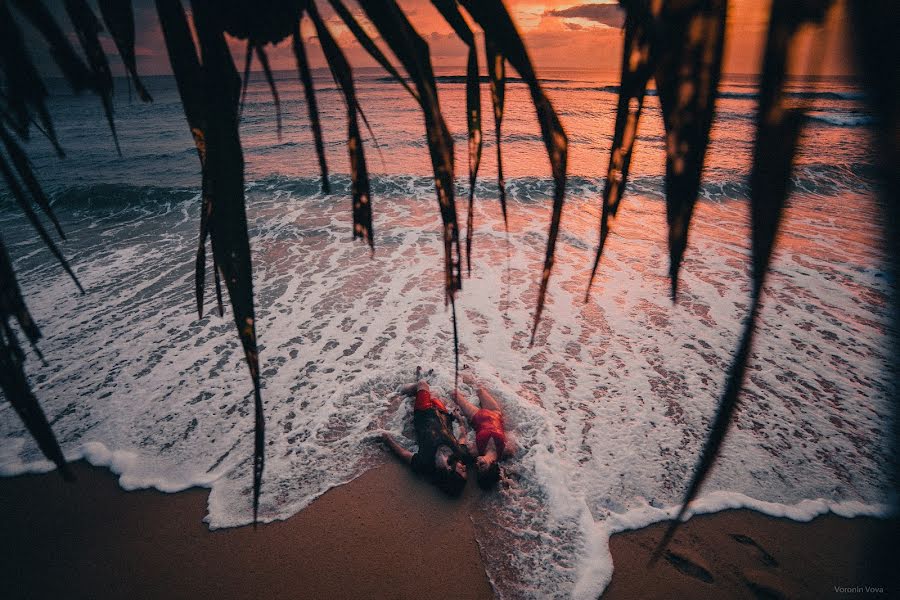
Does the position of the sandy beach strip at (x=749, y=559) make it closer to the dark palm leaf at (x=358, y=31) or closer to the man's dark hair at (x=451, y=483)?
the man's dark hair at (x=451, y=483)

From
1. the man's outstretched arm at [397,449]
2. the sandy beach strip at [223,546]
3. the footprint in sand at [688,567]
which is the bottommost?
the footprint in sand at [688,567]

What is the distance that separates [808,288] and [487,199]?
774 centimetres

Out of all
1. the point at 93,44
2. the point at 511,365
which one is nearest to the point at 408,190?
the point at 511,365

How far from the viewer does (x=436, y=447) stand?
4.38 m

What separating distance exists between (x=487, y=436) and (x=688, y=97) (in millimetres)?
4387

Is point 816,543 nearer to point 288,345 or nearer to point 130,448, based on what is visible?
point 288,345

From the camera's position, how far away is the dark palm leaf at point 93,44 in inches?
30.0

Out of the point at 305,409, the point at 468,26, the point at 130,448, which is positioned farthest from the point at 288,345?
the point at 468,26

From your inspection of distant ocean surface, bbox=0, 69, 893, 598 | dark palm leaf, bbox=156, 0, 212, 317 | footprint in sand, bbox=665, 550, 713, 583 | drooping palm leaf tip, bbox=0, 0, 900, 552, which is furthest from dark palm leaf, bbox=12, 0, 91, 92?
footprint in sand, bbox=665, 550, 713, 583

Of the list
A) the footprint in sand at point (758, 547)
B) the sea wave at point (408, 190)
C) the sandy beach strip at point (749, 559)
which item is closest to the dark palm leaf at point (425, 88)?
the sandy beach strip at point (749, 559)

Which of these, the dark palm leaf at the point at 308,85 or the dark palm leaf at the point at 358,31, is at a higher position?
the dark palm leaf at the point at 358,31

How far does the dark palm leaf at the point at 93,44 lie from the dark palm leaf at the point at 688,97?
0.90m

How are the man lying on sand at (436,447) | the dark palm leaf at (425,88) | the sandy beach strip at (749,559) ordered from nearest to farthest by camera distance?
the dark palm leaf at (425,88) < the sandy beach strip at (749,559) < the man lying on sand at (436,447)

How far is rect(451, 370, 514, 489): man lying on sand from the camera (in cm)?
423
